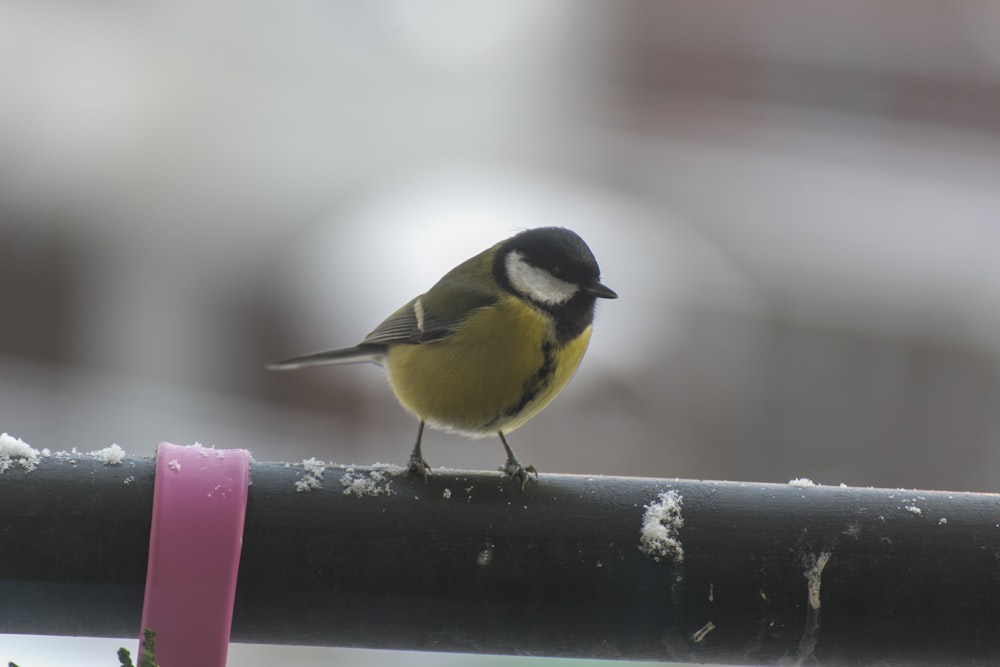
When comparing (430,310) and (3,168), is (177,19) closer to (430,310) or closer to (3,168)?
(3,168)

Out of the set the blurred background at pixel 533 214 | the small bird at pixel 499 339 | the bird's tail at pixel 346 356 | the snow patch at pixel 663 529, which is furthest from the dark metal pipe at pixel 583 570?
the blurred background at pixel 533 214

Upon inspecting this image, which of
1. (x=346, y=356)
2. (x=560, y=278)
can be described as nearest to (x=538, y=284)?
(x=560, y=278)

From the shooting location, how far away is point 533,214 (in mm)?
5195

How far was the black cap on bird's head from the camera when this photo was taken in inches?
71.6

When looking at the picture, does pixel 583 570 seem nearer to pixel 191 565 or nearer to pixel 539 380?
pixel 191 565

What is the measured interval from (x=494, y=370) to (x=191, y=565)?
0.84 meters

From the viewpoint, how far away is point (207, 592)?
0.95 metres

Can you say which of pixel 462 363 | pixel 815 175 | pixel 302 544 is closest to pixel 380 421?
pixel 815 175

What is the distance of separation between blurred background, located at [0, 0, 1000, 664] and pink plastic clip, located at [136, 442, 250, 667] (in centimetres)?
342

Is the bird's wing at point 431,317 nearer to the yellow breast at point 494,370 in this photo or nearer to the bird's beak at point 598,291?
the yellow breast at point 494,370

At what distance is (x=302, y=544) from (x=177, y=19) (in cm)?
678

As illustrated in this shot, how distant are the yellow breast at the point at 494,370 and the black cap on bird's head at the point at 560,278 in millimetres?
28

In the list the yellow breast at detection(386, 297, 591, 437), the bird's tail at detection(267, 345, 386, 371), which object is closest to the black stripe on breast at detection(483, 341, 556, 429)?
the yellow breast at detection(386, 297, 591, 437)

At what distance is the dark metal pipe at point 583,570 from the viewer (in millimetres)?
1015
